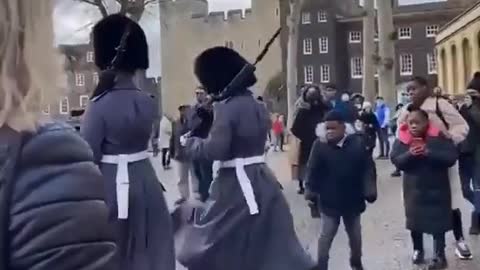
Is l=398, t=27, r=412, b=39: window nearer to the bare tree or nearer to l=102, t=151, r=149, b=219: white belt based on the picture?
the bare tree

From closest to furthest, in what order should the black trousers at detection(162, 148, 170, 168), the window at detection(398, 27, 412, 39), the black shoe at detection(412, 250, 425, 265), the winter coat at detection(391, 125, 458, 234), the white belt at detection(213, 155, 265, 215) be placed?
the white belt at detection(213, 155, 265, 215)
the winter coat at detection(391, 125, 458, 234)
the black shoe at detection(412, 250, 425, 265)
the black trousers at detection(162, 148, 170, 168)
the window at detection(398, 27, 412, 39)

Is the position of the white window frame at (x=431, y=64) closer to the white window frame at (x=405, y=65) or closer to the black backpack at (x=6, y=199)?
the white window frame at (x=405, y=65)

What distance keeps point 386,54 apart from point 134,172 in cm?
2560

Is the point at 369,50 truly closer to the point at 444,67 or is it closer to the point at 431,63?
the point at 444,67

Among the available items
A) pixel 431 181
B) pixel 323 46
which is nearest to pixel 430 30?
pixel 323 46

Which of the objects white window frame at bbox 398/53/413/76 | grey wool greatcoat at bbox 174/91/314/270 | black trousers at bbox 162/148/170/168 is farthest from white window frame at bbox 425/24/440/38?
grey wool greatcoat at bbox 174/91/314/270

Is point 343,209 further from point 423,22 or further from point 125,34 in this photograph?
point 423,22

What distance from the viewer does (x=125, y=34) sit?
7582mm

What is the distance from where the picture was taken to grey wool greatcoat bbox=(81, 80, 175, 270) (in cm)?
669

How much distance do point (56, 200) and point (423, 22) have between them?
10359cm

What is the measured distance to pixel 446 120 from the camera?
32.8 ft

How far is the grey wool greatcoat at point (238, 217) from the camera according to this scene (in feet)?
25.0

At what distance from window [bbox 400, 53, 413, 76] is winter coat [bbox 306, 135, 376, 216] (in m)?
95.3

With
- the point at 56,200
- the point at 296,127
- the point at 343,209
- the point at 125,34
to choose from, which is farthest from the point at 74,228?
the point at 296,127
